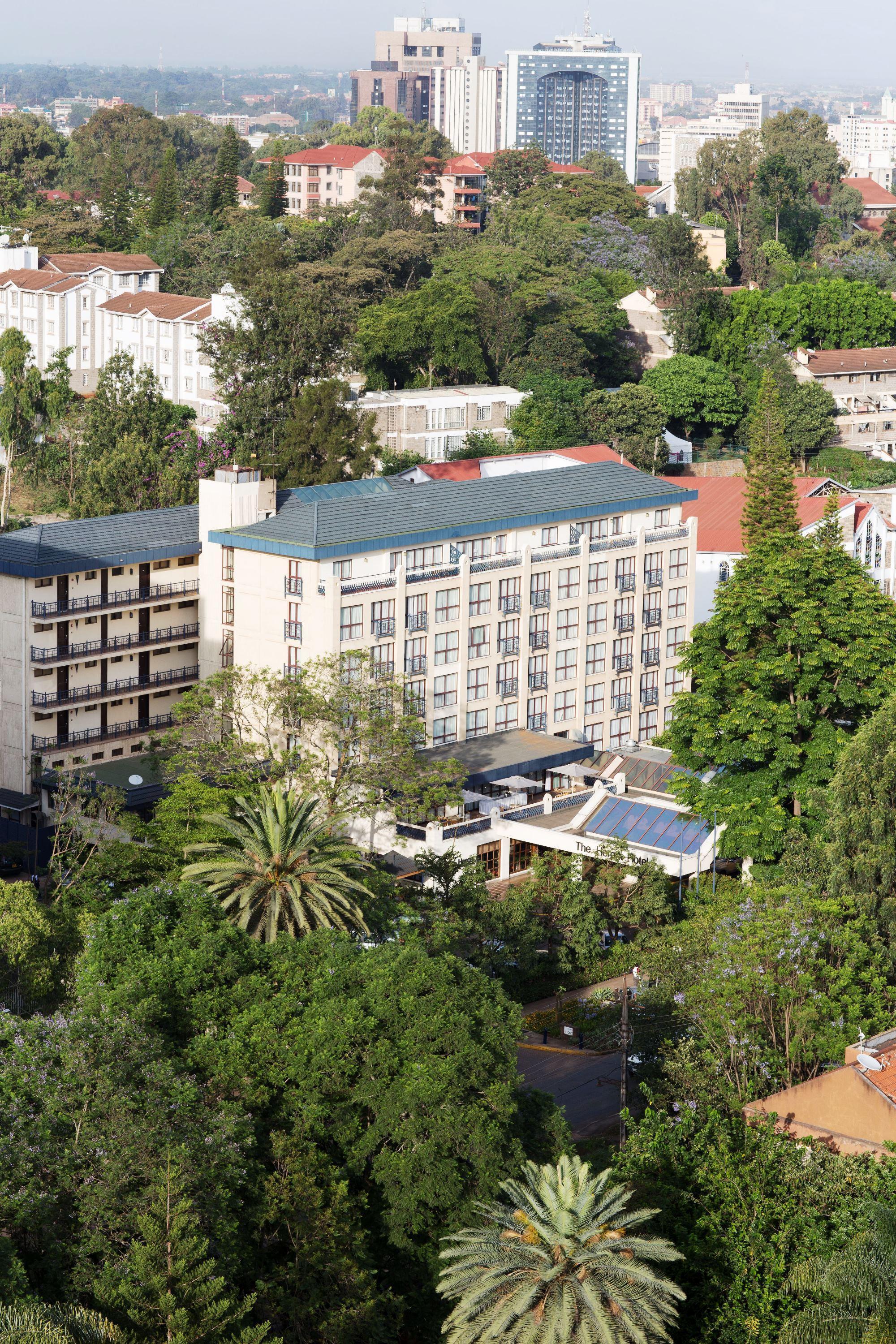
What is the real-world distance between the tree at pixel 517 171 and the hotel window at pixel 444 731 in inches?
3786

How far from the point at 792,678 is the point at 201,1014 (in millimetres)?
20601

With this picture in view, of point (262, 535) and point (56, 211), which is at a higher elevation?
point (56, 211)

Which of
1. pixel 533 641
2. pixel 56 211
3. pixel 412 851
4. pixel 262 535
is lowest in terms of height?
pixel 412 851

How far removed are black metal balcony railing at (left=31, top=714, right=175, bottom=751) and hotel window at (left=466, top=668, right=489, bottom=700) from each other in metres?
8.31

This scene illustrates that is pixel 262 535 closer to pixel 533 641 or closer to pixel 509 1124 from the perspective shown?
pixel 533 641

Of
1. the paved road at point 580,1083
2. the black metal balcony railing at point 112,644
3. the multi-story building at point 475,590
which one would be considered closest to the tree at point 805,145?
the multi-story building at point 475,590

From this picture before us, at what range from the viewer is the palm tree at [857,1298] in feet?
72.0

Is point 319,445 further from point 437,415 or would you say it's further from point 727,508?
point 727,508

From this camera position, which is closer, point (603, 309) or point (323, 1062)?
point (323, 1062)

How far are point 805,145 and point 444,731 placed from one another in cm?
11519

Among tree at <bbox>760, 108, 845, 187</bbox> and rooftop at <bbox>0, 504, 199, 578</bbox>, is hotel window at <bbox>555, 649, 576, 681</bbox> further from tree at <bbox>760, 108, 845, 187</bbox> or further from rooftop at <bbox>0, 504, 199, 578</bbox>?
tree at <bbox>760, 108, 845, 187</bbox>

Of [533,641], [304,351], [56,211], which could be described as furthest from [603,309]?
[533,641]

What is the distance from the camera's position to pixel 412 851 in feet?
150

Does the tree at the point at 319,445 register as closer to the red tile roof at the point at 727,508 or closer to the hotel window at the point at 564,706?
the red tile roof at the point at 727,508
